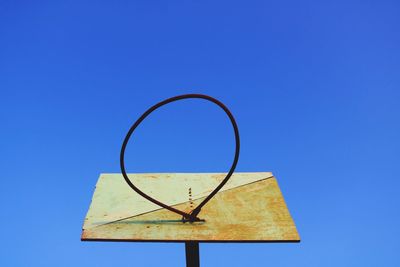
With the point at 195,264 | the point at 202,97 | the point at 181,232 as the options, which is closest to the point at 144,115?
the point at 202,97

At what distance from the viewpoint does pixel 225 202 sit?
3.93 m

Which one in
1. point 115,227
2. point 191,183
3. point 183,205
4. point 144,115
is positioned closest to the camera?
point 144,115

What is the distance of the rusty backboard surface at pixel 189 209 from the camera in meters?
3.47

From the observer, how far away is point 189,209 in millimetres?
3809

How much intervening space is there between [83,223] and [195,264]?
1028 millimetres

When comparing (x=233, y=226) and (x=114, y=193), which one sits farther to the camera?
(x=114, y=193)

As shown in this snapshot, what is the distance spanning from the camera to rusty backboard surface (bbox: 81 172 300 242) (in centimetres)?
347

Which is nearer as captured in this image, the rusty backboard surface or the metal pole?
the rusty backboard surface

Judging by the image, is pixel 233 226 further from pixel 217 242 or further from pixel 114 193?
pixel 114 193

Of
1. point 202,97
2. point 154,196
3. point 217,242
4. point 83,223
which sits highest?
point 202,97

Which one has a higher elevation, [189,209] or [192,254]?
[189,209]

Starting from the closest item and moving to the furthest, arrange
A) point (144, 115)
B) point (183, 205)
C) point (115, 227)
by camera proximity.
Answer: point (144, 115) < point (115, 227) < point (183, 205)

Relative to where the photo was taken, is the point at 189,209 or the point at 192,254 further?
the point at 192,254

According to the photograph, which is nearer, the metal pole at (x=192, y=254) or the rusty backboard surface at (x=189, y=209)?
the rusty backboard surface at (x=189, y=209)
